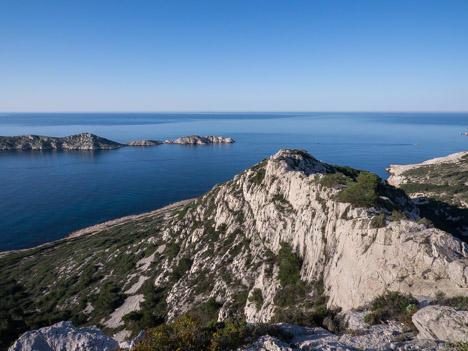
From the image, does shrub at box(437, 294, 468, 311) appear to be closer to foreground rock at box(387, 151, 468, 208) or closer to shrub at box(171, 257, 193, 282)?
shrub at box(171, 257, 193, 282)

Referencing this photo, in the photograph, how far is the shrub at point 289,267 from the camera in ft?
84.5

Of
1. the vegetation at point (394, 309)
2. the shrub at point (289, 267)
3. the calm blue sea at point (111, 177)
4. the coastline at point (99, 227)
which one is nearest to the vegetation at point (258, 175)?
the shrub at point (289, 267)

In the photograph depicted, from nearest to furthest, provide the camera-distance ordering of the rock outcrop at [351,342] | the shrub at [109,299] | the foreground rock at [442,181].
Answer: the rock outcrop at [351,342]
the shrub at [109,299]
the foreground rock at [442,181]

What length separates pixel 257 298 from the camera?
26.3 metres

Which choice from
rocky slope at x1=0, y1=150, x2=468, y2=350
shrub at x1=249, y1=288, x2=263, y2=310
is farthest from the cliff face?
shrub at x1=249, y1=288, x2=263, y2=310

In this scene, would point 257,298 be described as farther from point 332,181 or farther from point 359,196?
point 332,181

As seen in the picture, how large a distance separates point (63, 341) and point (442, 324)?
1683 cm

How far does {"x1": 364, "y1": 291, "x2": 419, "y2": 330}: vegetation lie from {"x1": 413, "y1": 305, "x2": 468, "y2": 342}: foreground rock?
1.10m

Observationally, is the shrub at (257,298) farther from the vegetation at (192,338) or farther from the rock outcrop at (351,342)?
the vegetation at (192,338)

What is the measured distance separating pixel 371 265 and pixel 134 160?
17096 centimetres

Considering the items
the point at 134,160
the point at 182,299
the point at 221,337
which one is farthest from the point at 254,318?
the point at 134,160

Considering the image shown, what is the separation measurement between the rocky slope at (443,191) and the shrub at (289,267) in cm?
2908

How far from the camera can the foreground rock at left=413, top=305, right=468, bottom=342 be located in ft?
31.8

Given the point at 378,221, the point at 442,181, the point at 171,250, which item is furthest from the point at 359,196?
the point at 442,181
